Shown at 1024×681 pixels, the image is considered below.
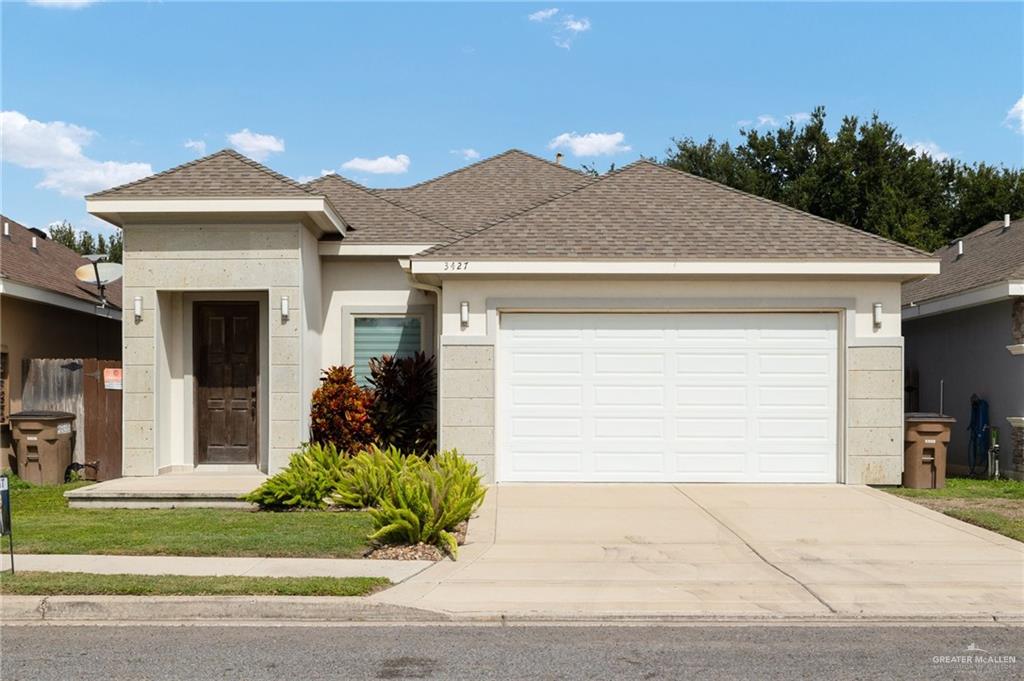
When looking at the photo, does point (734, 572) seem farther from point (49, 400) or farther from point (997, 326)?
point (49, 400)

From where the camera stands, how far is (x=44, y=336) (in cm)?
1552

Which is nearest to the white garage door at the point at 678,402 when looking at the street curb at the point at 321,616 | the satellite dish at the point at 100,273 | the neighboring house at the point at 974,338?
the neighboring house at the point at 974,338

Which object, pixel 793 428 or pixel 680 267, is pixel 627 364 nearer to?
pixel 680 267

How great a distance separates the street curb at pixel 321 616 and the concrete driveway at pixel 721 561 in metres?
0.06

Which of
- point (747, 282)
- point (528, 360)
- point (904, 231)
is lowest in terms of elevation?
point (528, 360)

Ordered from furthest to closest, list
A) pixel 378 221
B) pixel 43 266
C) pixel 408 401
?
pixel 43 266 < pixel 378 221 < pixel 408 401

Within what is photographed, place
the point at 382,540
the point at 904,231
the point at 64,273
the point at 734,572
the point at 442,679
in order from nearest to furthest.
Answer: the point at 442,679
the point at 734,572
the point at 382,540
the point at 64,273
the point at 904,231

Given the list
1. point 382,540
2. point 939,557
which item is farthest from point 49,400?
point 939,557

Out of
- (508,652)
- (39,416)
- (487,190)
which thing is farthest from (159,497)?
(487,190)

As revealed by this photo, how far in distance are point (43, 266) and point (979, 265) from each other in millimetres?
17734

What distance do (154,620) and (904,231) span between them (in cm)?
3293

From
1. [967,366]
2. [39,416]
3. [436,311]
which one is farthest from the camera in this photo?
[967,366]

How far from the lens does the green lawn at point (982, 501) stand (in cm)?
995

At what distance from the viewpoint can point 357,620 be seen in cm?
667
